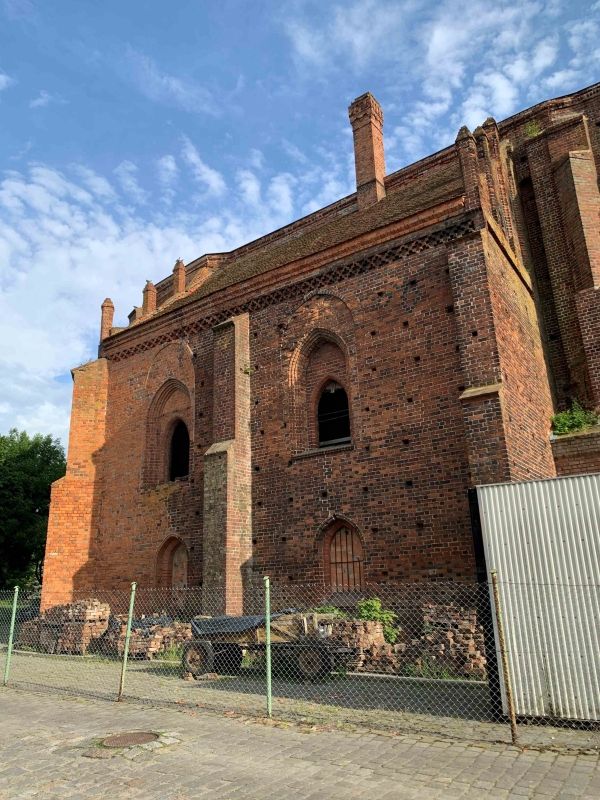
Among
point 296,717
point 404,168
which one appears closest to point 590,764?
point 296,717

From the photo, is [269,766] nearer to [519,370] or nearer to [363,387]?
[363,387]

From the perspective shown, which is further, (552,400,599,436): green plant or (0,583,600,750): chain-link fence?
(552,400,599,436): green plant

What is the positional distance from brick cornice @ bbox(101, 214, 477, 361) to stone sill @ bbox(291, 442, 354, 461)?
4104 millimetres

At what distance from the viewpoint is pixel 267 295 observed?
16016mm

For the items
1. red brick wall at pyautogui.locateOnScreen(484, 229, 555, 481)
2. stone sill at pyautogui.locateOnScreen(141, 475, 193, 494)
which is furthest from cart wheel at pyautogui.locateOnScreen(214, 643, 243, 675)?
stone sill at pyautogui.locateOnScreen(141, 475, 193, 494)

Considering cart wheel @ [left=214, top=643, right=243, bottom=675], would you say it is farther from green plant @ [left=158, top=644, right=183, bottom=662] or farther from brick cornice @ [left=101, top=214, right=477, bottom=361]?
brick cornice @ [left=101, top=214, right=477, bottom=361]

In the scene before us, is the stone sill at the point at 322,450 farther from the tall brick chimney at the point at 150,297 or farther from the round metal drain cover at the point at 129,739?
the tall brick chimney at the point at 150,297

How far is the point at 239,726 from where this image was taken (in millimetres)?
6996

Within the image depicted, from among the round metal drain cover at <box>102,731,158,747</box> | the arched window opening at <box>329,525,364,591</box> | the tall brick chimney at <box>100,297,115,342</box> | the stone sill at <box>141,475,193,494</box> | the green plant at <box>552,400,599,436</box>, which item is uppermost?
the tall brick chimney at <box>100,297,115,342</box>

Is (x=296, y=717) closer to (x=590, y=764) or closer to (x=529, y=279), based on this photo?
(x=590, y=764)

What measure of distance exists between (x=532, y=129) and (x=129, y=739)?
66.1 feet

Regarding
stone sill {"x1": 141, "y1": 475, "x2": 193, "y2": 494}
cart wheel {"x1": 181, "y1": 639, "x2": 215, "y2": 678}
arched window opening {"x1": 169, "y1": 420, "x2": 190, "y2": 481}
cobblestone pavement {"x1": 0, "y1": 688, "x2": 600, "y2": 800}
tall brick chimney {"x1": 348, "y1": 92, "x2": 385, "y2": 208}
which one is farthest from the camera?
tall brick chimney {"x1": 348, "y1": 92, "x2": 385, "y2": 208}

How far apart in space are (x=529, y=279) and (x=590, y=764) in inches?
524

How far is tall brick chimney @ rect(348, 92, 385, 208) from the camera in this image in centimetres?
1992
